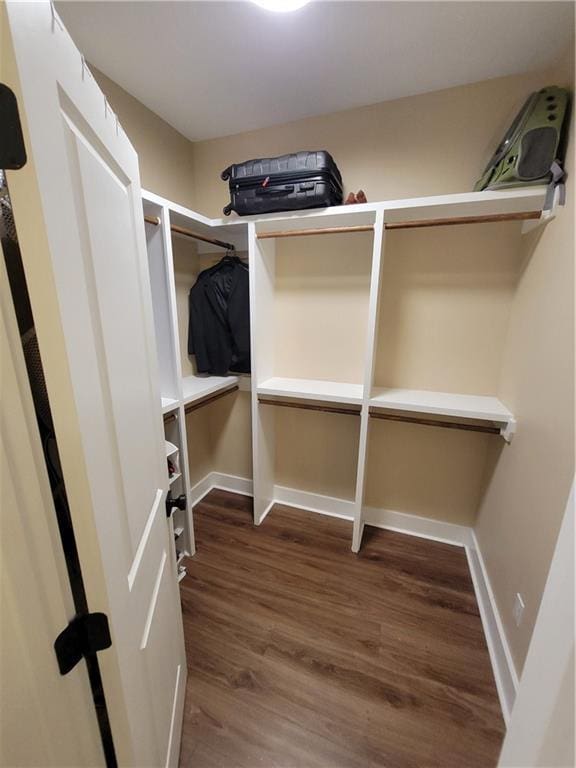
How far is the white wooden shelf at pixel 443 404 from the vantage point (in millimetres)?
1561

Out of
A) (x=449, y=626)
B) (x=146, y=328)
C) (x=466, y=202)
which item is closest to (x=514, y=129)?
(x=466, y=202)

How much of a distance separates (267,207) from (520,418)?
5.39 ft

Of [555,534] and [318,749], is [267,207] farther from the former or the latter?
[318,749]

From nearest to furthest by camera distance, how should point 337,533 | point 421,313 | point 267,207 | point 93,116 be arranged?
1. point 93,116
2. point 267,207
3. point 421,313
4. point 337,533

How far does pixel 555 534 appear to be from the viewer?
106 cm

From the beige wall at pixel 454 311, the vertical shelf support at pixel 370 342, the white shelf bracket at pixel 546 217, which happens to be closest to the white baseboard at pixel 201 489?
the beige wall at pixel 454 311

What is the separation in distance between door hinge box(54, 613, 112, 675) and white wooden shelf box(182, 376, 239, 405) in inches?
48.1

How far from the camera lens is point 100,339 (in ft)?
1.94

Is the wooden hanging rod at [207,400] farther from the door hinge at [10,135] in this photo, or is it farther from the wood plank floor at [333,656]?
the door hinge at [10,135]

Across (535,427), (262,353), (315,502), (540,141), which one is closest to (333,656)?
(315,502)

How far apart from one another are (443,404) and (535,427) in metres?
0.45

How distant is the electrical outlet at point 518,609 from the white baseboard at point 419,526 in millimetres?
760

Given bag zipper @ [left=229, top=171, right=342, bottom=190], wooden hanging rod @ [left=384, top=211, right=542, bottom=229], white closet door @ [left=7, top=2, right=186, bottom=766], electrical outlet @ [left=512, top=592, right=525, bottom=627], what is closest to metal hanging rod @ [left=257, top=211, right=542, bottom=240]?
wooden hanging rod @ [left=384, top=211, right=542, bottom=229]

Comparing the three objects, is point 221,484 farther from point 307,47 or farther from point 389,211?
point 307,47
